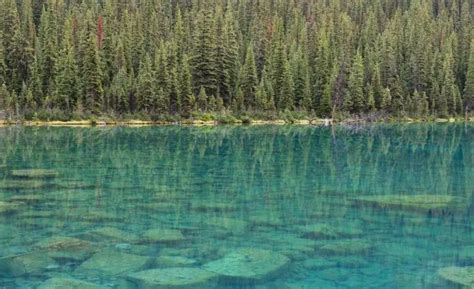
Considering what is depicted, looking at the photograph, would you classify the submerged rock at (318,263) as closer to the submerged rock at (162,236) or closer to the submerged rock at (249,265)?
the submerged rock at (249,265)

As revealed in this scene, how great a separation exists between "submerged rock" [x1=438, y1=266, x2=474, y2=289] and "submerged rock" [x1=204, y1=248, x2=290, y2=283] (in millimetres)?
2652

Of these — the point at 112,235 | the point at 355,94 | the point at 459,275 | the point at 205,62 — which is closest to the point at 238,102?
the point at 205,62

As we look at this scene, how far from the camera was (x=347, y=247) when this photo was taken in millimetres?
12711

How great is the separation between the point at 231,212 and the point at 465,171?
12695 mm

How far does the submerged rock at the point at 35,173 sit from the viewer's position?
23000 millimetres

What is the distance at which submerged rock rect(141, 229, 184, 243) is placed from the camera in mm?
13125

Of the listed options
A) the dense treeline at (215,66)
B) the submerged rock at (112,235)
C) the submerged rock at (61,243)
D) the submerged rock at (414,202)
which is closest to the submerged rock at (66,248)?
the submerged rock at (61,243)

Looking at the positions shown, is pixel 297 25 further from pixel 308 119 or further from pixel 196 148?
pixel 196 148

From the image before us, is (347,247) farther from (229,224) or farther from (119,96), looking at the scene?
(119,96)

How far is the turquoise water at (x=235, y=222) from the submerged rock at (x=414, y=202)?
28 mm

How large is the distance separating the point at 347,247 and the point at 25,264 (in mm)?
5927

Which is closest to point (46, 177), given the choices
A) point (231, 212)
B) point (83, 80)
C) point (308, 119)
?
point (231, 212)

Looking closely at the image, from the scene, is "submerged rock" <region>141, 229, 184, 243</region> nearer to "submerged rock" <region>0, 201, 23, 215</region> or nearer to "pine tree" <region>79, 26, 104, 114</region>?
"submerged rock" <region>0, 201, 23, 215</region>

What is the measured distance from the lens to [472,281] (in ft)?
34.2
